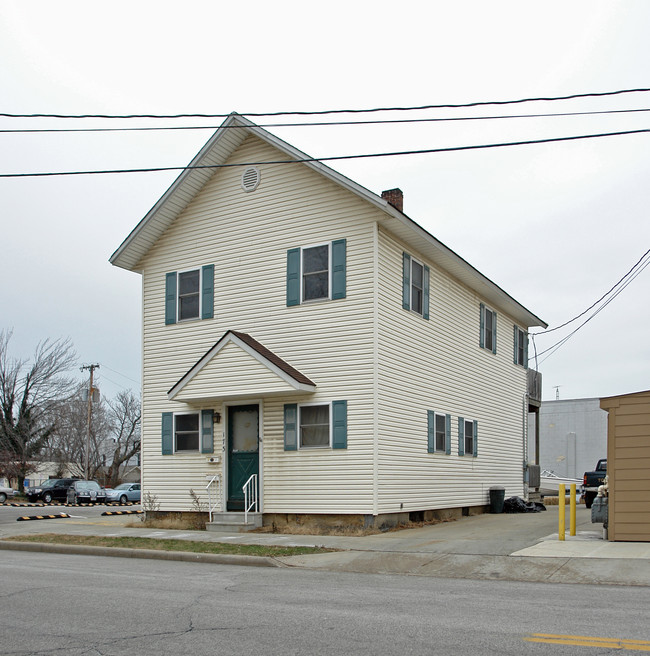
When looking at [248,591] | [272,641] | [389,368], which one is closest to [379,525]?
[389,368]

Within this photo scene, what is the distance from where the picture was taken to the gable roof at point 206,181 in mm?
18109

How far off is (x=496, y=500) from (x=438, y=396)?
16.4ft

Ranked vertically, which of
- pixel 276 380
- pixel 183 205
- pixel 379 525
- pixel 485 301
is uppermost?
pixel 183 205

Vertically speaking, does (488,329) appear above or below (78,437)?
above

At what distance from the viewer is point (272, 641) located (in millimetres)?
6969

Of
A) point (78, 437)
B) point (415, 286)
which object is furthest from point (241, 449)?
point (78, 437)

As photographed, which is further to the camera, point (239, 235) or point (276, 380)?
point (239, 235)

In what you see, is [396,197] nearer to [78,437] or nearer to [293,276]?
[293,276]

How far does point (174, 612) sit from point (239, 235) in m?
13.1

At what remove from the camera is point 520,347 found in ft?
96.7

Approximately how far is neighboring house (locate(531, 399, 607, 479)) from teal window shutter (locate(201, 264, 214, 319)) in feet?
114

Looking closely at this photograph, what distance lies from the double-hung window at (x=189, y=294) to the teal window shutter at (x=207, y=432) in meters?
2.50

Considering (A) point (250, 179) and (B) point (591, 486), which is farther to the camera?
(B) point (591, 486)

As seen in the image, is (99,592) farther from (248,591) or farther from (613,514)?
(613,514)
